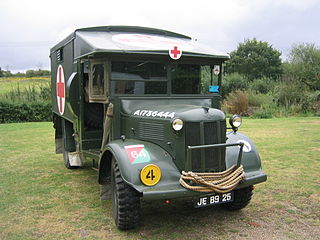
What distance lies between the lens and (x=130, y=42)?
16.9 feet

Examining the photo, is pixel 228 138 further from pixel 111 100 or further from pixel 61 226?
pixel 61 226

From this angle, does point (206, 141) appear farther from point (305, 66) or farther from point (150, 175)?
point (305, 66)

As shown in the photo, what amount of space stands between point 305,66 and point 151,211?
23.2 m

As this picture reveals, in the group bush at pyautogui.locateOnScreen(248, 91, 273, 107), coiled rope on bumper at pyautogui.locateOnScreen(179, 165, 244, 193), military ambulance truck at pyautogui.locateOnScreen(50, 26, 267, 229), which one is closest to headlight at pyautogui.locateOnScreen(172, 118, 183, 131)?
military ambulance truck at pyautogui.locateOnScreen(50, 26, 267, 229)

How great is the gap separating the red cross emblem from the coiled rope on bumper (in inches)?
70.5

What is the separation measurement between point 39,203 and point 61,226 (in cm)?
107

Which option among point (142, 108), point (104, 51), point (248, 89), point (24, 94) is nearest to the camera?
point (104, 51)

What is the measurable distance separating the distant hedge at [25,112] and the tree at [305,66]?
651 inches

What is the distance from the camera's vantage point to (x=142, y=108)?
16.2ft

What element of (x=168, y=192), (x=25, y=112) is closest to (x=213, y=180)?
(x=168, y=192)

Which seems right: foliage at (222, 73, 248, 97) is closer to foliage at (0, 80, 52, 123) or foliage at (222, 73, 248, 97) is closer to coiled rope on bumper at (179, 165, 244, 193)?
foliage at (0, 80, 52, 123)

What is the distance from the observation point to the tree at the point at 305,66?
23938mm

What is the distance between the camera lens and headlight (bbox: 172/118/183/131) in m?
4.04

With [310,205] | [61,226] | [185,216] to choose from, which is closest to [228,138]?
[185,216]
